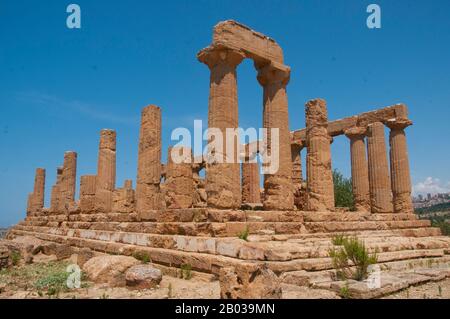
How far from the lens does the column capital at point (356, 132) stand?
20359mm

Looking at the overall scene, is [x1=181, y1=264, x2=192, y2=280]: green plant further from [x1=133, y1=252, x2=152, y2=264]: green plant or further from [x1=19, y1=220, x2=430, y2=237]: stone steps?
[x1=133, y1=252, x2=152, y2=264]: green plant

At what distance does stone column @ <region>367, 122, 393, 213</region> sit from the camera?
1881cm

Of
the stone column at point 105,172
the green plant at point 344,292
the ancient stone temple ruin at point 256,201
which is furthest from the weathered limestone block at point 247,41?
the stone column at point 105,172

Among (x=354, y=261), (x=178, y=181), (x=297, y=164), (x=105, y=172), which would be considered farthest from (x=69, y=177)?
(x=354, y=261)

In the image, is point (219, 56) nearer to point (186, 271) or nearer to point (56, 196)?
point (186, 271)

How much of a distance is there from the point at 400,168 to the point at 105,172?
1508 cm

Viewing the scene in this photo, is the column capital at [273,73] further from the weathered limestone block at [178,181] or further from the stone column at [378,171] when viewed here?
the stone column at [378,171]

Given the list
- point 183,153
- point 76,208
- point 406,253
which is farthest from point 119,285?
point 76,208

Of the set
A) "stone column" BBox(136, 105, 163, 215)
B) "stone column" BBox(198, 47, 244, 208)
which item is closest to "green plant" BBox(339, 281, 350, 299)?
"stone column" BBox(198, 47, 244, 208)

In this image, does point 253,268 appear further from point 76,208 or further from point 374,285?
point 76,208

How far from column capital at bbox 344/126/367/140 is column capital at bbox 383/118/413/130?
1171 mm

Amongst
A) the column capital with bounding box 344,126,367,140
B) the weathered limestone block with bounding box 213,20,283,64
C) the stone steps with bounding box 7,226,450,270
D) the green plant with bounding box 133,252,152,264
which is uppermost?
the weathered limestone block with bounding box 213,20,283,64

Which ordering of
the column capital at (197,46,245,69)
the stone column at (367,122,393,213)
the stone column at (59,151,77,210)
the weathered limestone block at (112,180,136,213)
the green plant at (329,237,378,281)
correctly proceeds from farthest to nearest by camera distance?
the stone column at (59,151,77,210) < the stone column at (367,122,393,213) < the weathered limestone block at (112,180,136,213) < the column capital at (197,46,245,69) < the green plant at (329,237,378,281)

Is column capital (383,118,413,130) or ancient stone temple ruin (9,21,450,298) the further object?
column capital (383,118,413,130)
